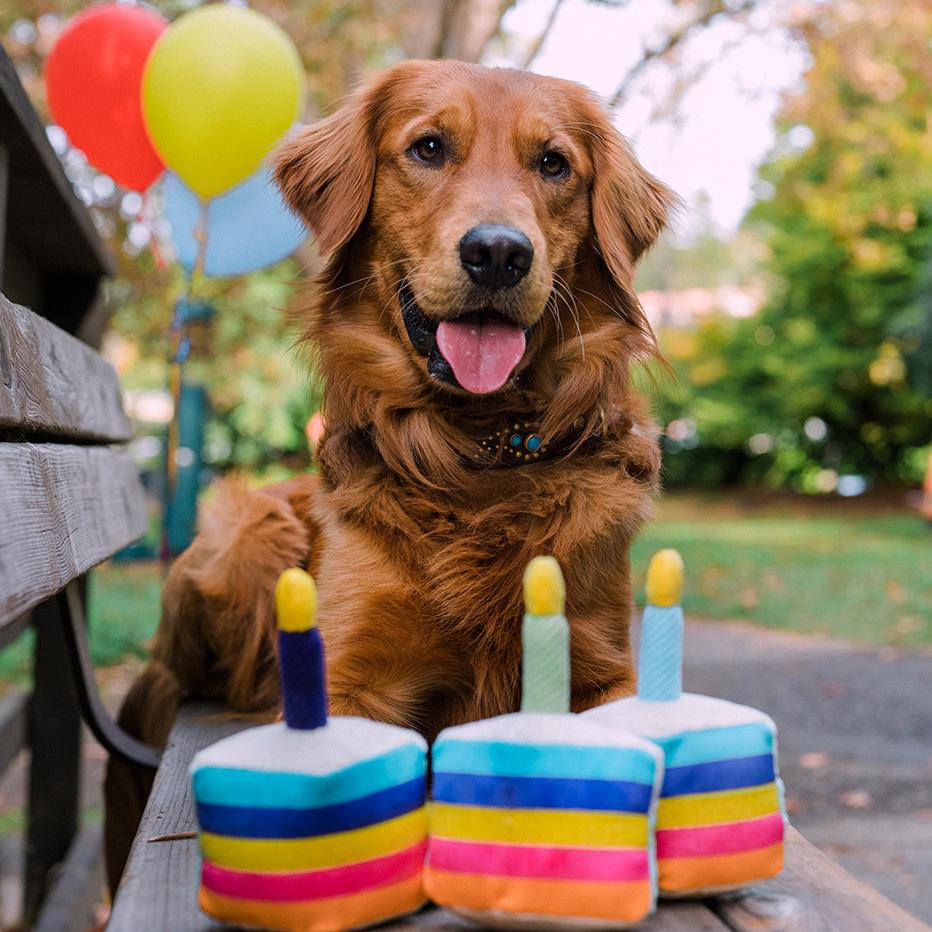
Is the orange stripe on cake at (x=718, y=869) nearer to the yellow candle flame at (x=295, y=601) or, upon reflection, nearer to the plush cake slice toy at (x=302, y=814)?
the plush cake slice toy at (x=302, y=814)

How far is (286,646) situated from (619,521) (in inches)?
38.2

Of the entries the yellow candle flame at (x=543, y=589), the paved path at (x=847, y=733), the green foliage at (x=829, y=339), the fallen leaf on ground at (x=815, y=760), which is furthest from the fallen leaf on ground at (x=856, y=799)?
the green foliage at (x=829, y=339)

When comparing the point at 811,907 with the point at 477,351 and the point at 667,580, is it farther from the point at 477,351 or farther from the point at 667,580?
the point at 477,351

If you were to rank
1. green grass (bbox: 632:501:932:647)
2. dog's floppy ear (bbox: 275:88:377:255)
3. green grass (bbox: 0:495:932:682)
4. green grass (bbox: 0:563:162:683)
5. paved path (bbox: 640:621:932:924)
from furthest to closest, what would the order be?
green grass (bbox: 632:501:932:647), green grass (bbox: 0:495:932:682), green grass (bbox: 0:563:162:683), paved path (bbox: 640:621:932:924), dog's floppy ear (bbox: 275:88:377:255)

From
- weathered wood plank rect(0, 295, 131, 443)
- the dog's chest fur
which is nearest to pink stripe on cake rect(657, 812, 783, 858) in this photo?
the dog's chest fur

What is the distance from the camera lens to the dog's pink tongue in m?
2.00

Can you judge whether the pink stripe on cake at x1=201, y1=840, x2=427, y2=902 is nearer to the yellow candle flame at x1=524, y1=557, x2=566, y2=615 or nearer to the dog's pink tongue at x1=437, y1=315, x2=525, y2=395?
the yellow candle flame at x1=524, y1=557, x2=566, y2=615

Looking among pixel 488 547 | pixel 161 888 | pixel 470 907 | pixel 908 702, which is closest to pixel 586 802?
pixel 470 907

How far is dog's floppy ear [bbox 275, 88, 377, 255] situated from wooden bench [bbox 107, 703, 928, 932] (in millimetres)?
1351

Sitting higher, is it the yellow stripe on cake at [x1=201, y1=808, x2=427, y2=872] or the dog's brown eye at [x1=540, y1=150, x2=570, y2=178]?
the dog's brown eye at [x1=540, y1=150, x2=570, y2=178]

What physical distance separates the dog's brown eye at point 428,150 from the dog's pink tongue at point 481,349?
0.41 meters

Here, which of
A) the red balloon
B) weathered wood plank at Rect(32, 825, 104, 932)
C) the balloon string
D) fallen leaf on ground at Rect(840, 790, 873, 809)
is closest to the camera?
weathered wood plank at Rect(32, 825, 104, 932)

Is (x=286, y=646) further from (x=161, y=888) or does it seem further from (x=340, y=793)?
(x=161, y=888)

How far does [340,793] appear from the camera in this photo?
1031 millimetres
